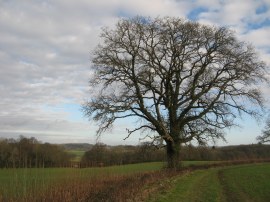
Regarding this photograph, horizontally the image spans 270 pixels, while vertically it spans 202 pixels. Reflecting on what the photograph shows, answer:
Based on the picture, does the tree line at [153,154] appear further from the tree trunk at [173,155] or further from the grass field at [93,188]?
the grass field at [93,188]

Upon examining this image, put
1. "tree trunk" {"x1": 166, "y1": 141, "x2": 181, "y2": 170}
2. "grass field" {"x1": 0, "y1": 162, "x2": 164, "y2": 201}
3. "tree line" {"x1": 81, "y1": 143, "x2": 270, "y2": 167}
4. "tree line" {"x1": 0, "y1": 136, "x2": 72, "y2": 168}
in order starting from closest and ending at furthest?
"grass field" {"x1": 0, "y1": 162, "x2": 164, "y2": 201}, "tree line" {"x1": 0, "y1": 136, "x2": 72, "y2": 168}, "tree line" {"x1": 81, "y1": 143, "x2": 270, "y2": 167}, "tree trunk" {"x1": 166, "y1": 141, "x2": 181, "y2": 170}

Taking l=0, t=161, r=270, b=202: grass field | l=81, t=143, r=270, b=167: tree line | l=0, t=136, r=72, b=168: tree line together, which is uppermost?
l=81, t=143, r=270, b=167: tree line

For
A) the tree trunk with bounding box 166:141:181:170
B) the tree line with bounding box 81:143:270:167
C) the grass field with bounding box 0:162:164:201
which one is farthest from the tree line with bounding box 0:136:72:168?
the tree trunk with bounding box 166:141:181:170

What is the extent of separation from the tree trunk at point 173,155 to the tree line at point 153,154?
0.86 meters

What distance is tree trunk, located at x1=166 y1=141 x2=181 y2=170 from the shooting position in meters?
32.8

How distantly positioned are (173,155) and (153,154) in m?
13.8

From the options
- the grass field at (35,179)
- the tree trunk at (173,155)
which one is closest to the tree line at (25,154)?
the grass field at (35,179)

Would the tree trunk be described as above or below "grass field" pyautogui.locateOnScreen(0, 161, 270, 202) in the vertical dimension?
above

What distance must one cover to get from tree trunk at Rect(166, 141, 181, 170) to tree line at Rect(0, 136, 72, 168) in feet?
51.6

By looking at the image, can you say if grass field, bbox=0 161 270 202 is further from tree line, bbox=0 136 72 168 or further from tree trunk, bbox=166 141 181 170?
tree trunk, bbox=166 141 181 170

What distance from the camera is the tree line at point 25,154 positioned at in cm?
1342

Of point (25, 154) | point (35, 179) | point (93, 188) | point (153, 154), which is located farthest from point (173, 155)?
point (25, 154)

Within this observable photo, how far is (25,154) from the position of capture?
1376 cm

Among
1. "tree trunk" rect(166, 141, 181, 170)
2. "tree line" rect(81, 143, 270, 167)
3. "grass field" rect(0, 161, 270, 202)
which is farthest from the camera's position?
"tree trunk" rect(166, 141, 181, 170)
